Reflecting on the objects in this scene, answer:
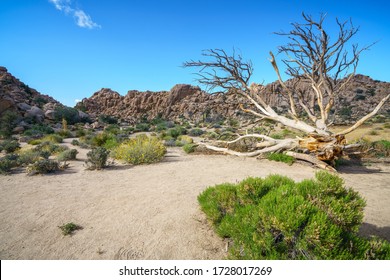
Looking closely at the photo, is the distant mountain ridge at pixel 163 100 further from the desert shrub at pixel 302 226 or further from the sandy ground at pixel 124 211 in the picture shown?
the desert shrub at pixel 302 226

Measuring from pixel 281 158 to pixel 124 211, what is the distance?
6772mm

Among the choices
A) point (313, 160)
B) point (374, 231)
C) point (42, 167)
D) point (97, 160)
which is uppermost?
point (313, 160)

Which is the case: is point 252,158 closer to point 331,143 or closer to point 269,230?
point 331,143

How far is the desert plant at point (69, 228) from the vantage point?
11.9 ft

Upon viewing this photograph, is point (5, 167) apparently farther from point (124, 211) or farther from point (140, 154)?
point (124, 211)

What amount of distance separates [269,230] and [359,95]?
6044cm

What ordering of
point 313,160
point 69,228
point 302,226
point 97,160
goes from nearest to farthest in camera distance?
point 302,226 < point 69,228 < point 97,160 < point 313,160

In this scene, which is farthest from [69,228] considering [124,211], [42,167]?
[42,167]

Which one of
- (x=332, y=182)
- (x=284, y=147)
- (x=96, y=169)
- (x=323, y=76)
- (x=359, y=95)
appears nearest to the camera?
(x=332, y=182)

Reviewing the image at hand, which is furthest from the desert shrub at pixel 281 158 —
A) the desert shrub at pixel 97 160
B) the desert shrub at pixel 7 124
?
the desert shrub at pixel 7 124

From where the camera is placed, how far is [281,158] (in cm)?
895

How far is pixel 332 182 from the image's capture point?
10.2 feet

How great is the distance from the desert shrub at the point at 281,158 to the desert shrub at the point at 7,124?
68.0 ft
